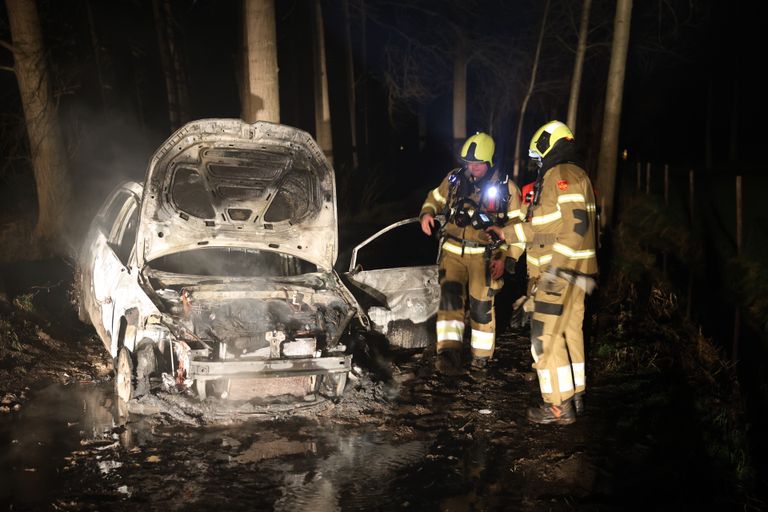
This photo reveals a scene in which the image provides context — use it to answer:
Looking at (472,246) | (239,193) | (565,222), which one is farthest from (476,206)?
(239,193)

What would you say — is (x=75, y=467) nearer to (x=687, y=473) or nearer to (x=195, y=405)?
(x=195, y=405)

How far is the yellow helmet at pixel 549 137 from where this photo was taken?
5.05 m

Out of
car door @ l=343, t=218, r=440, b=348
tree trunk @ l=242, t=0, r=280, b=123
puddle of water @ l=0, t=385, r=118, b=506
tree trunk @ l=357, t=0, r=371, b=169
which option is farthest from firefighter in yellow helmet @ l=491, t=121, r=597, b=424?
tree trunk @ l=357, t=0, r=371, b=169

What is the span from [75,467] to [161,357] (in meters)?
1.03

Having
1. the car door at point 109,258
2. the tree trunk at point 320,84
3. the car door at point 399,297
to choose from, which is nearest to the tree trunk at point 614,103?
the car door at point 399,297

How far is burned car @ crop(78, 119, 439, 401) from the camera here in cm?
480

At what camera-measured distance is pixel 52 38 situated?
12.5m

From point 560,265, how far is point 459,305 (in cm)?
150

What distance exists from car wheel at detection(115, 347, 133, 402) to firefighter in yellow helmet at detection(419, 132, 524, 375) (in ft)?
8.96

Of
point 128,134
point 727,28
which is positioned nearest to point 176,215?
point 128,134

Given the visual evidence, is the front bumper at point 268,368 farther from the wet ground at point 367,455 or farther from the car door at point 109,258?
the car door at point 109,258

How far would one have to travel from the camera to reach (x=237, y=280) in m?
5.41

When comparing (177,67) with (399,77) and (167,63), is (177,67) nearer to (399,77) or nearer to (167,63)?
(167,63)

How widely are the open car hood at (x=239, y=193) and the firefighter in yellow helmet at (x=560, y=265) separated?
181 cm
